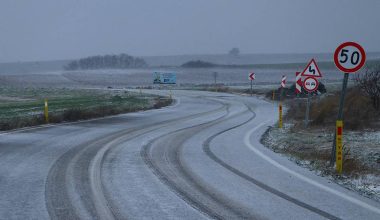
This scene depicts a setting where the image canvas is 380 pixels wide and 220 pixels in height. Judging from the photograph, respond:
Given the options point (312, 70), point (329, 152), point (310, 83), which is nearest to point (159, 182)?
point (329, 152)

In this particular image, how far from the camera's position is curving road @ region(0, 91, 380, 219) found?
7441 mm

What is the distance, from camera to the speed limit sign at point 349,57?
10836mm

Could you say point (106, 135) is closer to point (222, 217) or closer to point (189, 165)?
point (189, 165)

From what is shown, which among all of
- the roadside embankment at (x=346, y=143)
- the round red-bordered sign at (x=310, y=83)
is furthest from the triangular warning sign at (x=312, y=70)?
the roadside embankment at (x=346, y=143)

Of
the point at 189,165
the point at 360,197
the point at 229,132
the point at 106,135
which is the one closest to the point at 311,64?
the point at 229,132

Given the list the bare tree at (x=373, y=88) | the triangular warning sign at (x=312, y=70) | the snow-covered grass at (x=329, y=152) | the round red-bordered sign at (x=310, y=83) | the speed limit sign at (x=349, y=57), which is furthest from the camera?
the bare tree at (x=373, y=88)

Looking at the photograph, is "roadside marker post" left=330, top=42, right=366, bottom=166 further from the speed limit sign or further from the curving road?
the curving road

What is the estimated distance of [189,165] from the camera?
1126 cm

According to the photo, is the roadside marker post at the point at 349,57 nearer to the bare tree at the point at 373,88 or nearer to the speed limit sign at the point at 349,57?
the speed limit sign at the point at 349,57

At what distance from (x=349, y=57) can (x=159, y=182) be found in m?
4.61

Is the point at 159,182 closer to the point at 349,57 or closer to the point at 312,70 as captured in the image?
the point at 349,57

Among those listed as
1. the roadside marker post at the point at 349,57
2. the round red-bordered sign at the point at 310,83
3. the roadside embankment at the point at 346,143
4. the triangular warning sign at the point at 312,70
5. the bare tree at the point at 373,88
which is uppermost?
the roadside marker post at the point at 349,57

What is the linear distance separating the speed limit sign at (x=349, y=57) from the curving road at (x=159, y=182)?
222 cm

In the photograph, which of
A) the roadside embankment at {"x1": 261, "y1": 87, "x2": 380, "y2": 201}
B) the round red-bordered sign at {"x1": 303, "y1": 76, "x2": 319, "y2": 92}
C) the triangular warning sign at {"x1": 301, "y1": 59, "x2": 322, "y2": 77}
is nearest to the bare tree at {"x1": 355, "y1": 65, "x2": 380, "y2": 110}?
the roadside embankment at {"x1": 261, "y1": 87, "x2": 380, "y2": 201}
